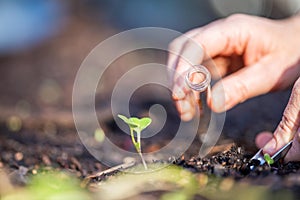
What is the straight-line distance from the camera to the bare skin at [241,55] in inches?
72.2

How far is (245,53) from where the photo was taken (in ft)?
6.78

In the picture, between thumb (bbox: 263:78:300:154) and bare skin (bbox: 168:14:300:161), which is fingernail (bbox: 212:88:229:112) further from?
thumb (bbox: 263:78:300:154)

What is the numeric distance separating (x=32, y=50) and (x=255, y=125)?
117 inches

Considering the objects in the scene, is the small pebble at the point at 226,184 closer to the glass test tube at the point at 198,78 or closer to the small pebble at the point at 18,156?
the glass test tube at the point at 198,78

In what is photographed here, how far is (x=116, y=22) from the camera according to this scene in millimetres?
5512

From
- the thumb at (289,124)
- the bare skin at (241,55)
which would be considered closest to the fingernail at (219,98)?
the bare skin at (241,55)

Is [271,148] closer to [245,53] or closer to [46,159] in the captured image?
[245,53]

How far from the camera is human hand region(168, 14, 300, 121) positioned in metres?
1.86

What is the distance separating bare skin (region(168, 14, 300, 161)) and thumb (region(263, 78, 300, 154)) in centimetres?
35

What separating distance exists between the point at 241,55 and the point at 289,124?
2.21 feet

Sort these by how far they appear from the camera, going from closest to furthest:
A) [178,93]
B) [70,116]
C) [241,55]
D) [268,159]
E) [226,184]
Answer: [226,184] < [268,159] < [178,93] < [241,55] < [70,116]

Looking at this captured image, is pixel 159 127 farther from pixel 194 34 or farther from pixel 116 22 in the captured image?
pixel 116 22

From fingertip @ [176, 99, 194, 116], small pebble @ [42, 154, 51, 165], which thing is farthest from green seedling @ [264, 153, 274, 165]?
small pebble @ [42, 154, 51, 165]

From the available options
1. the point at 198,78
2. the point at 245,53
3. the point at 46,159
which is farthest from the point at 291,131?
the point at 46,159
